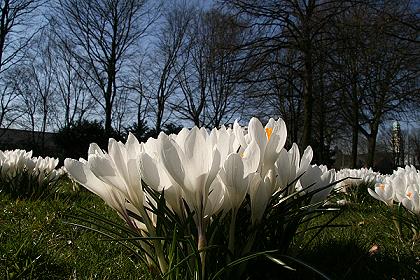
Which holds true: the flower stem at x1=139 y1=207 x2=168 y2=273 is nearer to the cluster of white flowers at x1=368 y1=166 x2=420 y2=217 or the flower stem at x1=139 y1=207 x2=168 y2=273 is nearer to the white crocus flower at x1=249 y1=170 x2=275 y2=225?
the white crocus flower at x1=249 y1=170 x2=275 y2=225

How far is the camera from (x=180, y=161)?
1.00m

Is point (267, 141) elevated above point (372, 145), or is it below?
below

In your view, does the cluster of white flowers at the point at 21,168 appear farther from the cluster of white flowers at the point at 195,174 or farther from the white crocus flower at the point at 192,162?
the white crocus flower at the point at 192,162

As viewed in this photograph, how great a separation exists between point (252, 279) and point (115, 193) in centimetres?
52

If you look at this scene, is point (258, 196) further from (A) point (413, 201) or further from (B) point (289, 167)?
(A) point (413, 201)

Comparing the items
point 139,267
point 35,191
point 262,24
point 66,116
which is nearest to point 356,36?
point 262,24

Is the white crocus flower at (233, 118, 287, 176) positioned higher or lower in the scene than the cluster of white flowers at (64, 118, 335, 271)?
higher

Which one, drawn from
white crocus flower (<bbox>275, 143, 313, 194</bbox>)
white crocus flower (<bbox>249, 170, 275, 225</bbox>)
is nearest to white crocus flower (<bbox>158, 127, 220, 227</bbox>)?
white crocus flower (<bbox>249, 170, 275, 225</bbox>)

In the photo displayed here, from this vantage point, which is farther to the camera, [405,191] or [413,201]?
[405,191]

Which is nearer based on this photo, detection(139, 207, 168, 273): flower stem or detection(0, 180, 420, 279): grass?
detection(139, 207, 168, 273): flower stem

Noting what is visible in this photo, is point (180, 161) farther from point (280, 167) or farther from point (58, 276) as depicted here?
Answer: point (58, 276)

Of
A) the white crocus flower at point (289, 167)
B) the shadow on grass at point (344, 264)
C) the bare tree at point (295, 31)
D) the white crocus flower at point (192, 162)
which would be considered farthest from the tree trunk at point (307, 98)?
the white crocus flower at point (192, 162)

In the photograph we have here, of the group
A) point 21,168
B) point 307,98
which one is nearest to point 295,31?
point 307,98

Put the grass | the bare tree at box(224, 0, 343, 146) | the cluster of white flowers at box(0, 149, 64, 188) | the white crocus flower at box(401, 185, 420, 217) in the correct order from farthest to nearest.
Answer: the bare tree at box(224, 0, 343, 146)
the cluster of white flowers at box(0, 149, 64, 188)
the white crocus flower at box(401, 185, 420, 217)
the grass
